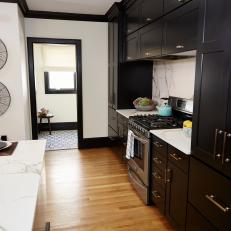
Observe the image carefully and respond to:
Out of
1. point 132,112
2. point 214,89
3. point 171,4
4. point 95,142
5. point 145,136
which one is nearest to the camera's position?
point 214,89

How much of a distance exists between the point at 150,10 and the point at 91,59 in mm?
2018

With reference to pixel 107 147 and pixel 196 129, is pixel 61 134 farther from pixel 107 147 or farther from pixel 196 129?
pixel 196 129

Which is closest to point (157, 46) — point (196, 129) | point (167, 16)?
point (167, 16)

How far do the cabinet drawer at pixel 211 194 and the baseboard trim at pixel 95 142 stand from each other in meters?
3.24

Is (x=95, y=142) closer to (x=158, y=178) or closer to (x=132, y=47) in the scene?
(x=132, y=47)

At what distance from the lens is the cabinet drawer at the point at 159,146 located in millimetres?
2273

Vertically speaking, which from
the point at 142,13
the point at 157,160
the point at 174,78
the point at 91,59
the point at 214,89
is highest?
the point at 142,13

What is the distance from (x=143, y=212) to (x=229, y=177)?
1417 millimetres

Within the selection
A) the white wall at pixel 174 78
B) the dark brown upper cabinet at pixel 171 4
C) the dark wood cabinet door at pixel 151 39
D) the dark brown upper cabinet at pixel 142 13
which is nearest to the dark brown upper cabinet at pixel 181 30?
the dark brown upper cabinet at pixel 171 4

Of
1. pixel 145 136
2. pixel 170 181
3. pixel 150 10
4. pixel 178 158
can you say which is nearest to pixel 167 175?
pixel 170 181

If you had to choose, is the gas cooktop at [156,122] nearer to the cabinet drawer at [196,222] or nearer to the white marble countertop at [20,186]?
the cabinet drawer at [196,222]

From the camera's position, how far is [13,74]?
3.54 metres

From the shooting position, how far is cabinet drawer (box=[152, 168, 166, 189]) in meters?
2.35

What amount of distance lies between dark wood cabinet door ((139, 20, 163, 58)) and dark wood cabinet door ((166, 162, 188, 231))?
1.37m
